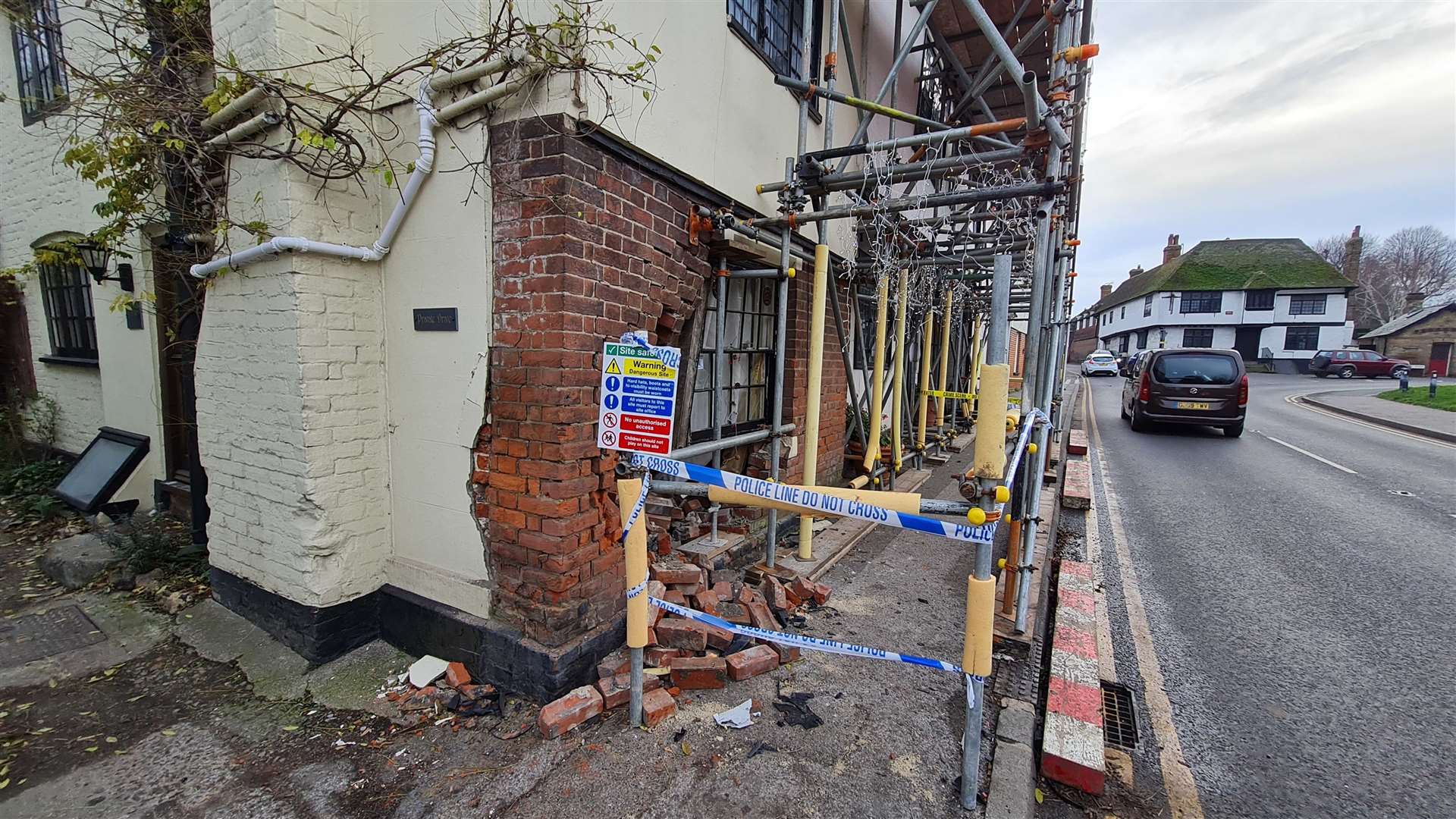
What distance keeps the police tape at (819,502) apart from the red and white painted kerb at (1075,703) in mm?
1139

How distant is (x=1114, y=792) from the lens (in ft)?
8.07

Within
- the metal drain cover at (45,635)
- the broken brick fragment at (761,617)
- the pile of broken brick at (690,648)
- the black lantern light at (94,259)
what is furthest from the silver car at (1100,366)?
the metal drain cover at (45,635)

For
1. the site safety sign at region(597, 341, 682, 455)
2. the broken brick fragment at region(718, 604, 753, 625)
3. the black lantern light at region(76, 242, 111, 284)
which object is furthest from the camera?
the black lantern light at region(76, 242, 111, 284)

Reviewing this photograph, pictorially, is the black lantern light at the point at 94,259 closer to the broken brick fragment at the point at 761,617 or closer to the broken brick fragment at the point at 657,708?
the broken brick fragment at the point at 657,708

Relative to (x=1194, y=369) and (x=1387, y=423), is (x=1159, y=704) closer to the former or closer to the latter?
(x=1194, y=369)

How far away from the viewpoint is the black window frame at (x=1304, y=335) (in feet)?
121

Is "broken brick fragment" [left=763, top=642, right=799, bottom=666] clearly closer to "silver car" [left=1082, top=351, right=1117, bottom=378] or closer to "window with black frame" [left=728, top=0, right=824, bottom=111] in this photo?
"window with black frame" [left=728, top=0, right=824, bottom=111]

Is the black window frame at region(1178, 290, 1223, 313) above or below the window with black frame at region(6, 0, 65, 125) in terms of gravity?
above

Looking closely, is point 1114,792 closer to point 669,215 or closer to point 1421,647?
point 1421,647

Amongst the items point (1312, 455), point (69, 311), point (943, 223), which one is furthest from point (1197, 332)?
point (69, 311)

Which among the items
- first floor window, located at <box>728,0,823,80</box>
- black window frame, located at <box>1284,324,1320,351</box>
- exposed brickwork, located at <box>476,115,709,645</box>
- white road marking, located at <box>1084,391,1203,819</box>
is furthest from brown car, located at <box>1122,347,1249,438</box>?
black window frame, located at <box>1284,324,1320,351</box>

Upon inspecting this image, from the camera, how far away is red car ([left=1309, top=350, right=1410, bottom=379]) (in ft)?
96.4

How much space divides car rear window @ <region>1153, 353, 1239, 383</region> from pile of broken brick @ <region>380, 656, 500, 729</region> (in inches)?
512

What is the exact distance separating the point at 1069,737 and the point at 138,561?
20.5 ft
